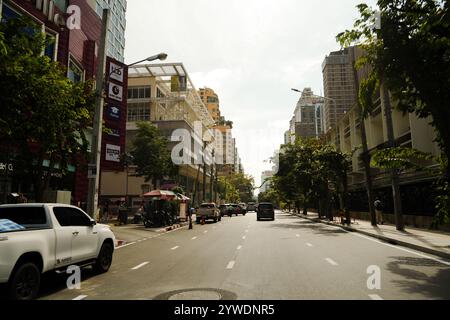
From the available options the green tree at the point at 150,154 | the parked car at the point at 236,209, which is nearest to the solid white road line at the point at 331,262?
the green tree at the point at 150,154

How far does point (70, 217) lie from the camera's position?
9.28 meters

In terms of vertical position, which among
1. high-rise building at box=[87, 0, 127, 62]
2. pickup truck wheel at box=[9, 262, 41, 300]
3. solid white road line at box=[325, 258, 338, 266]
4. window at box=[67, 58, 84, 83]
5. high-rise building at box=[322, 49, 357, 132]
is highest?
high-rise building at box=[87, 0, 127, 62]

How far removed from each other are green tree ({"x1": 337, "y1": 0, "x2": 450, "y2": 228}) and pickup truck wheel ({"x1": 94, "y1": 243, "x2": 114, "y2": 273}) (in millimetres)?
9196

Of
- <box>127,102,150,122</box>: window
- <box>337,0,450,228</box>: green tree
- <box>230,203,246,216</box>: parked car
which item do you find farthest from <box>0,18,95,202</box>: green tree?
<box>127,102,150,122</box>: window

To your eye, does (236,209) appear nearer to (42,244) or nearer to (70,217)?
(70,217)

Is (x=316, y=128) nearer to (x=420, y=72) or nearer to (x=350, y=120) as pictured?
(x=350, y=120)

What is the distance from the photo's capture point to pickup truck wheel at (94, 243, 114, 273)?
1027 cm

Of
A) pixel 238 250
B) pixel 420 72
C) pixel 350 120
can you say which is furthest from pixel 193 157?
pixel 420 72

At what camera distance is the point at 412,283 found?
8.56 m

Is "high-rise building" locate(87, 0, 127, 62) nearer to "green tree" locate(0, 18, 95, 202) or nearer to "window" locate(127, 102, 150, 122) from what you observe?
"window" locate(127, 102, 150, 122)

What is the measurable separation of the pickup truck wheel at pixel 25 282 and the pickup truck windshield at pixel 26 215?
1179 millimetres

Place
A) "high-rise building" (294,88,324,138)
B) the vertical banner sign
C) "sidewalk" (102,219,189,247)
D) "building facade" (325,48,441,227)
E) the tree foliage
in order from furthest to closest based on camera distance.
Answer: "high-rise building" (294,88,324,138)
the vertical banner sign
the tree foliage
"building facade" (325,48,441,227)
"sidewalk" (102,219,189,247)

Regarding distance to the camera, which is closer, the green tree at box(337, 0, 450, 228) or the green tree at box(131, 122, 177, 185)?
the green tree at box(337, 0, 450, 228)

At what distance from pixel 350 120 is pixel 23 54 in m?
37.2
